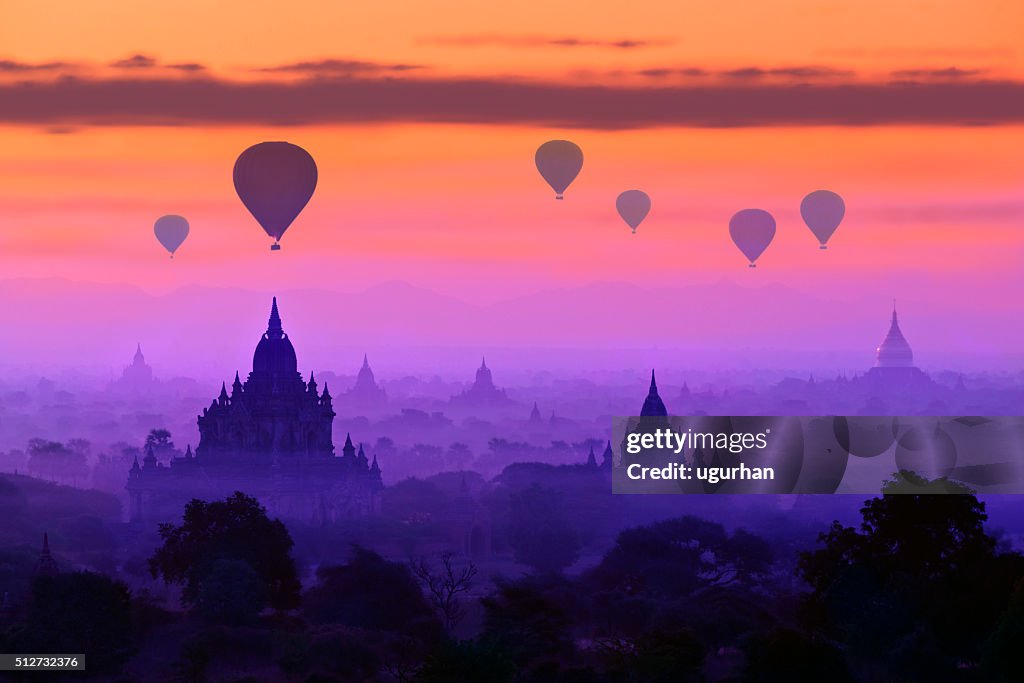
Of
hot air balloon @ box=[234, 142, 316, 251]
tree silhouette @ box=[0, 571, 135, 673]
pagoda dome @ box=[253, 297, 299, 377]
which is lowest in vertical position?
tree silhouette @ box=[0, 571, 135, 673]

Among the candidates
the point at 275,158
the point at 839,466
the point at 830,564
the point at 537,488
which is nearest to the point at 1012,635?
the point at 830,564

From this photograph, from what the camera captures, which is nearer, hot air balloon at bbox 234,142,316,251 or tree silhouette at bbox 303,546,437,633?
tree silhouette at bbox 303,546,437,633

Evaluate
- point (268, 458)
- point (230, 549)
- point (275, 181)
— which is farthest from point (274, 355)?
point (230, 549)

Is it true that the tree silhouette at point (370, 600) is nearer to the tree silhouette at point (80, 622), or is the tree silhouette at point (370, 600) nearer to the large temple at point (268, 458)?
the tree silhouette at point (80, 622)

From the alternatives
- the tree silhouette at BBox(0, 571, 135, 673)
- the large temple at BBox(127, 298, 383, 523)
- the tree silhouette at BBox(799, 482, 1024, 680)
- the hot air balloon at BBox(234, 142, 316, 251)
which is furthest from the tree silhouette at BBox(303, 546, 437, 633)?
the large temple at BBox(127, 298, 383, 523)

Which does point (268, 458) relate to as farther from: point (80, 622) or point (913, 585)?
point (913, 585)

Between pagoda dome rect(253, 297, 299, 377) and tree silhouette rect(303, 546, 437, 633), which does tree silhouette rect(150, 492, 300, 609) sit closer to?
tree silhouette rect(303, 546, 437, 633)
